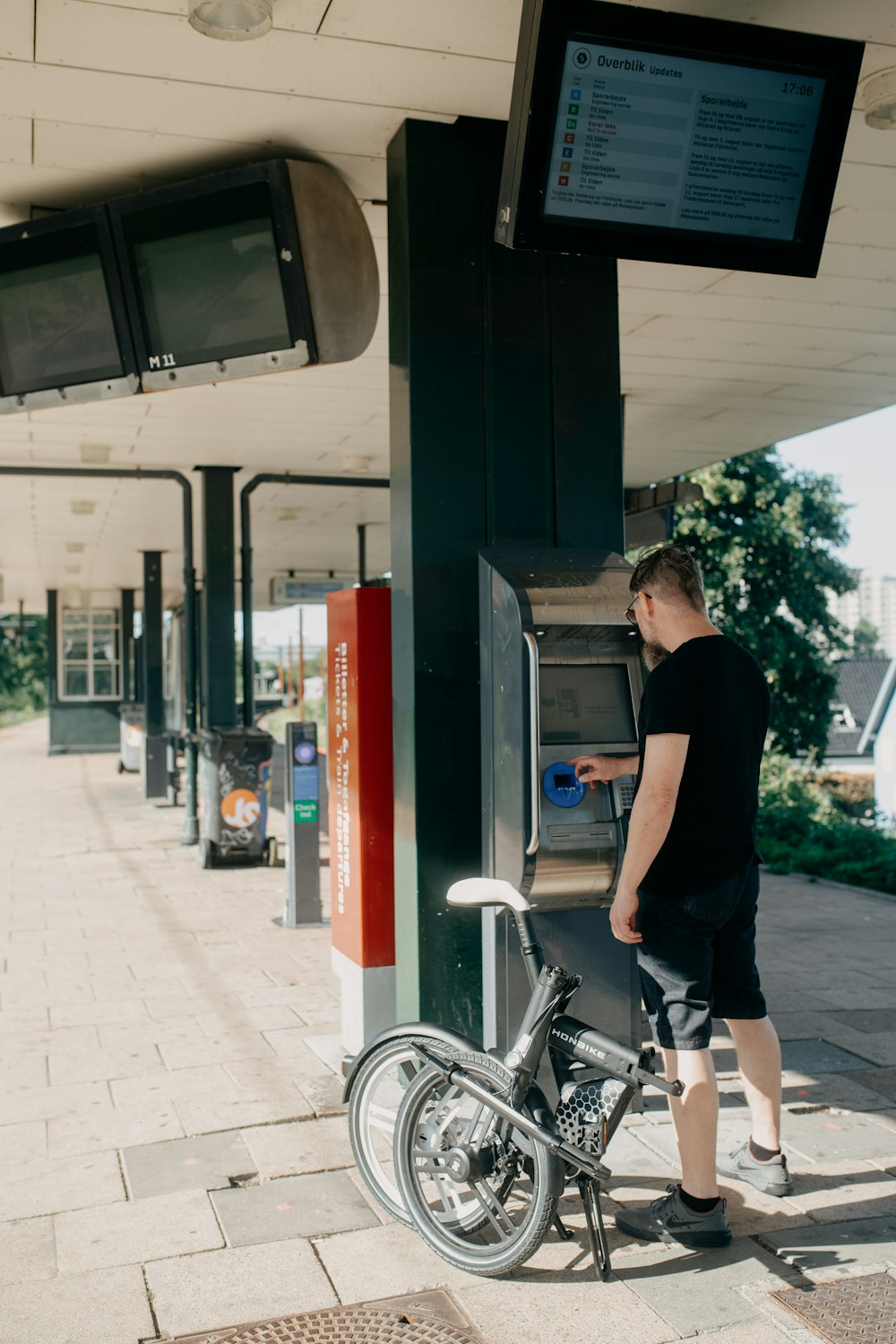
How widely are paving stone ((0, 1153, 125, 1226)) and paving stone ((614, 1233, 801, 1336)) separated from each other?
1.59 meters

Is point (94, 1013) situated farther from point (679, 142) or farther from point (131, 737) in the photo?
point (131, 737)

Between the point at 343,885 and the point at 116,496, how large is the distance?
8186 millimetres

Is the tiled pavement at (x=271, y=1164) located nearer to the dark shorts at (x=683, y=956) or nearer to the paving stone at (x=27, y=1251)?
the paving stone at (x=27, y=1251)

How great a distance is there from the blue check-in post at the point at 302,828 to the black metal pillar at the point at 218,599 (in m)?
2.92

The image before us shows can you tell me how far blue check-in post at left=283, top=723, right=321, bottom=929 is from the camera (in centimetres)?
793

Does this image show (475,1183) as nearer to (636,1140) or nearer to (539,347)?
(636,1140)

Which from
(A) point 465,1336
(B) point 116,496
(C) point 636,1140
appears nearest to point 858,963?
(C) point 636,1140

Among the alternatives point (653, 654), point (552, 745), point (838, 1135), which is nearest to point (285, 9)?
point (653, 654)

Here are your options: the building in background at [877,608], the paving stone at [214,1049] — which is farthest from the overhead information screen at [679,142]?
the building in background at [877,608]

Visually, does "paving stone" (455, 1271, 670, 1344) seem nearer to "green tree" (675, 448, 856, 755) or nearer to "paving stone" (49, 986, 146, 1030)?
"paving stone" (49, 986, 146, 1030)

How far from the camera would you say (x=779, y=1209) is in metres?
3.59

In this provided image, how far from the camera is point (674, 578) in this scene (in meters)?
3.49

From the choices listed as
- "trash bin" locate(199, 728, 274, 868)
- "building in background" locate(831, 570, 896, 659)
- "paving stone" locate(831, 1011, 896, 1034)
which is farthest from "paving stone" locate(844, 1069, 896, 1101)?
"building in background" locate(831, 570, 896, 659)

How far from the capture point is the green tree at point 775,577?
24516 millimetres
